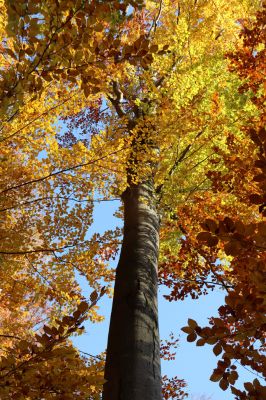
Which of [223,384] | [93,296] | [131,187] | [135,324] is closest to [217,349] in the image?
[223,384]

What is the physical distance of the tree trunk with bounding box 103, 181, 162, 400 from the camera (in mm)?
2477

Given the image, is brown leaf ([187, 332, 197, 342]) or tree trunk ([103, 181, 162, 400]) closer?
brown leaf ([187, 332, 197, 342])

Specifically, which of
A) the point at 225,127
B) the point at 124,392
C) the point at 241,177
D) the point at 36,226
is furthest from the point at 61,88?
the point at 124,392

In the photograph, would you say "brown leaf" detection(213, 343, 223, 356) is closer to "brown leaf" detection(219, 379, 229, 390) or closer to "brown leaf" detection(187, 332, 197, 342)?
"brown leaf" detection(187, 332, 197, 342)

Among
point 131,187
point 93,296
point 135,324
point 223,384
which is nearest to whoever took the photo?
point 223,384

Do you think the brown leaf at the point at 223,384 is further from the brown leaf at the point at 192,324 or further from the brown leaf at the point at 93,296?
the brown leaf at the point at 93,296

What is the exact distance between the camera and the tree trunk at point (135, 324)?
2.48 m

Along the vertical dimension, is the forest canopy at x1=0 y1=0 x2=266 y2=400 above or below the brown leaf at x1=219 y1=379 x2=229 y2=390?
above

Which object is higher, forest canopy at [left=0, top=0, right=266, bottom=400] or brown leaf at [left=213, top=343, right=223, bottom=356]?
forest canopy at [left=0, top=0, right=266, bottom=400]

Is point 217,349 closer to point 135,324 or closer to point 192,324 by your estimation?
point 192,324

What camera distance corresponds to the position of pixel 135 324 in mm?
2867

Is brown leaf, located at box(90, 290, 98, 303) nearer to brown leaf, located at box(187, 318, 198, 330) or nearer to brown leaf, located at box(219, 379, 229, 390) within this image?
brown leaf, located at box(187, 318, 198, 330)

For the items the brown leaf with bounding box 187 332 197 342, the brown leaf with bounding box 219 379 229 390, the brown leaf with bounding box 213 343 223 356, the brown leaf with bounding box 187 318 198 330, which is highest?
the brown leaf with bounding box 187 318 198 330

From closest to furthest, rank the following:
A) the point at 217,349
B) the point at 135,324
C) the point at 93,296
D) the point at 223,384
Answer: the point at 217,349, the point at 223,384, the point at 93,296, the point at 135,324
